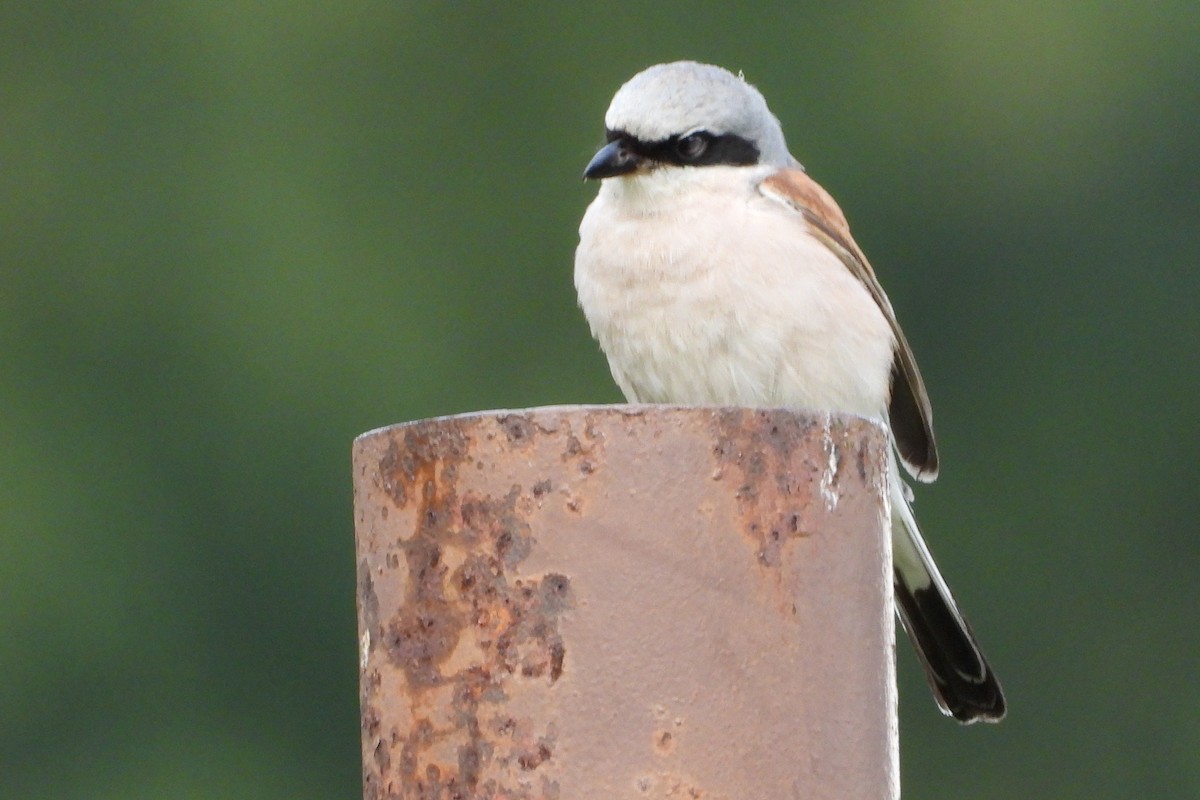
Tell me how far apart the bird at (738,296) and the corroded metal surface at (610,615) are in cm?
158

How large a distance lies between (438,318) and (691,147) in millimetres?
11474

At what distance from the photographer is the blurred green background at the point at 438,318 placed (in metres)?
15.5

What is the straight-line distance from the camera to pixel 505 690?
2.58m

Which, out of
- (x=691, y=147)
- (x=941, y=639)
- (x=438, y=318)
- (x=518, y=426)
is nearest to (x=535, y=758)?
(x=518, y=426)

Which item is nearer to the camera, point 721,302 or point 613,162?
point 721,302

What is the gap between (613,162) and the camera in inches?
177

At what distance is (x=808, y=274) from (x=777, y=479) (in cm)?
175

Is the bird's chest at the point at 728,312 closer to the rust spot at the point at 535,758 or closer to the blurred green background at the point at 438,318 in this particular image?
the rust spot at the point at 535,758

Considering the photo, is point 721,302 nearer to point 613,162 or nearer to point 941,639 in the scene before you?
point 613,162

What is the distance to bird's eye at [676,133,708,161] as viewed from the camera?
4.59 meters

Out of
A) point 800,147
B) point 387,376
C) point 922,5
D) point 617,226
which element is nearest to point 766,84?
point 800,147

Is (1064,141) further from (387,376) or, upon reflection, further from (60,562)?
(60,562)

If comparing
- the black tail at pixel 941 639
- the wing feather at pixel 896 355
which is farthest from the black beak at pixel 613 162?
the black tail at pixel 941 639

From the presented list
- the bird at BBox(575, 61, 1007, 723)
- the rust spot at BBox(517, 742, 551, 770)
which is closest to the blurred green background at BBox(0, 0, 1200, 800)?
the bird at BBox(575, 61, 1007, 723)
